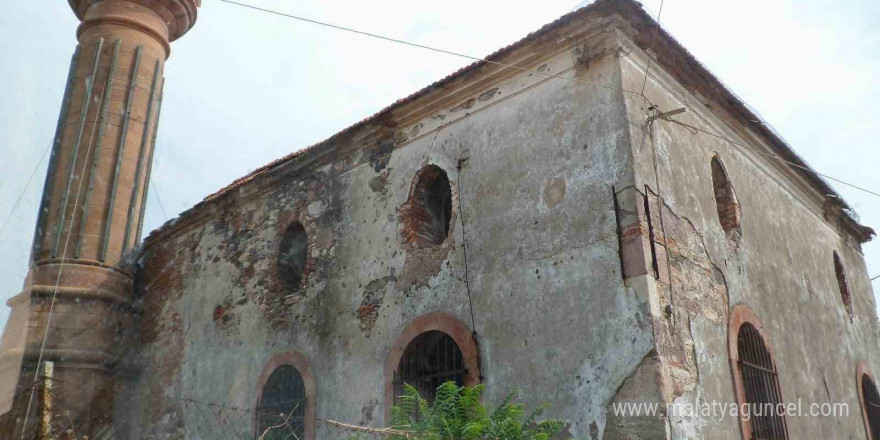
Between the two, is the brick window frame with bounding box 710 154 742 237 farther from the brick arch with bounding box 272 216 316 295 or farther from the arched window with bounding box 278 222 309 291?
the arched window with bounding box 278 222 309 291

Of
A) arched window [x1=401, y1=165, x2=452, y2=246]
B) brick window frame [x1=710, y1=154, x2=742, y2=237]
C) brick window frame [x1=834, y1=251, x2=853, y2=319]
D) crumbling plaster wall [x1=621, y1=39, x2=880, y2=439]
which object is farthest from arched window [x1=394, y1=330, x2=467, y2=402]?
brick window frame [x1=834, y1=251, x2=853, y2=319]

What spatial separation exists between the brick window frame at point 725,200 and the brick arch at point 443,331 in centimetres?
315

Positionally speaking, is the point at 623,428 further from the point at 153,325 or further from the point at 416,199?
the point at 153,325

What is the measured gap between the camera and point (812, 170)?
9945 mm

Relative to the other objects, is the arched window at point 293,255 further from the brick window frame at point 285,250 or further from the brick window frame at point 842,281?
the brick window frame at point 842,281

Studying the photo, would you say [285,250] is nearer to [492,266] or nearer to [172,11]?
[492,266]

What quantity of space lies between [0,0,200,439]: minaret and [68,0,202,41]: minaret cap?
0.02 metres

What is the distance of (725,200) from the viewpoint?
8.22 metres

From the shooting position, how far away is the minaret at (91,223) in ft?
32.2

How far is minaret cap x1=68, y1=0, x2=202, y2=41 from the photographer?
39.3 feet

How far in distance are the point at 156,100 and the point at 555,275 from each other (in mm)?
8028

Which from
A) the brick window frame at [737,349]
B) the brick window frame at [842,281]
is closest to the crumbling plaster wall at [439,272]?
the brick window frame at [737,349]

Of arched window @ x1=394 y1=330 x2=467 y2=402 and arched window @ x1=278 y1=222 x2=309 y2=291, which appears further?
arched window @ x1=278 y1=222 x2=309 y2=291

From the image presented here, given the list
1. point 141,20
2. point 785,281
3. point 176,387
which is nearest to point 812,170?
point 785,281
